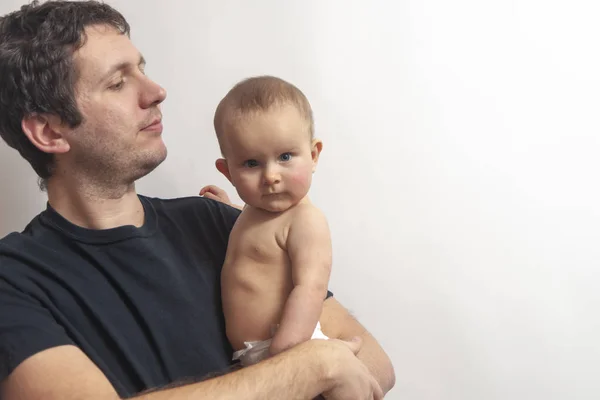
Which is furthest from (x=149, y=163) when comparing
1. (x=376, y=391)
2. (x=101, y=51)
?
(x=376, y=391)

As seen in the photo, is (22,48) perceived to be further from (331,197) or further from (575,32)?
(575,32)

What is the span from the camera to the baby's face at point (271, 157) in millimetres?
1238

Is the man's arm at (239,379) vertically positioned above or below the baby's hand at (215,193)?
below

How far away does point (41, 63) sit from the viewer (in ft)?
4.83

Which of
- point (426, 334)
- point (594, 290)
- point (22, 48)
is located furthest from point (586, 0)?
point (22, 48)

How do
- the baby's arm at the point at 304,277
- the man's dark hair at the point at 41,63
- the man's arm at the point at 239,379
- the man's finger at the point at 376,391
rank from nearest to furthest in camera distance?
the man's arm at the point at 239,379, the baby's arm at the point at 304,277, the man's finger at the point at 376,391, the man's dark hair at the point at 41,63

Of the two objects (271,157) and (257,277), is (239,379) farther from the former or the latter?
(271,157)

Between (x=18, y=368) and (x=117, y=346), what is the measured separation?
0.77 feet

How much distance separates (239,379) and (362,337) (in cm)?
44

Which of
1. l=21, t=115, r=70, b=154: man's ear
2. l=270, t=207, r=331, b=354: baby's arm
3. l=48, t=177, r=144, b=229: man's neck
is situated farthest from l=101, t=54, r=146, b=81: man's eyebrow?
l=270, t=207, r=331, b=354: baby's arm

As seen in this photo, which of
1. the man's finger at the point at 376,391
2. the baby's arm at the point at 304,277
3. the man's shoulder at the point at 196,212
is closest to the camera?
the baby's arm at the point at 304,277

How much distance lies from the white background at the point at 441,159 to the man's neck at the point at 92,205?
390mm

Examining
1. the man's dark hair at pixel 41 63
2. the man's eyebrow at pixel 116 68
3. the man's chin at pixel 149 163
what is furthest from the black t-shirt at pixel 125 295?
the man's eyebrow at pixel 116 68

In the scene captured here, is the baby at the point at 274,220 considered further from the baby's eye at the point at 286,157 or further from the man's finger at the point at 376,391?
the man's finger at the point at 376,391
